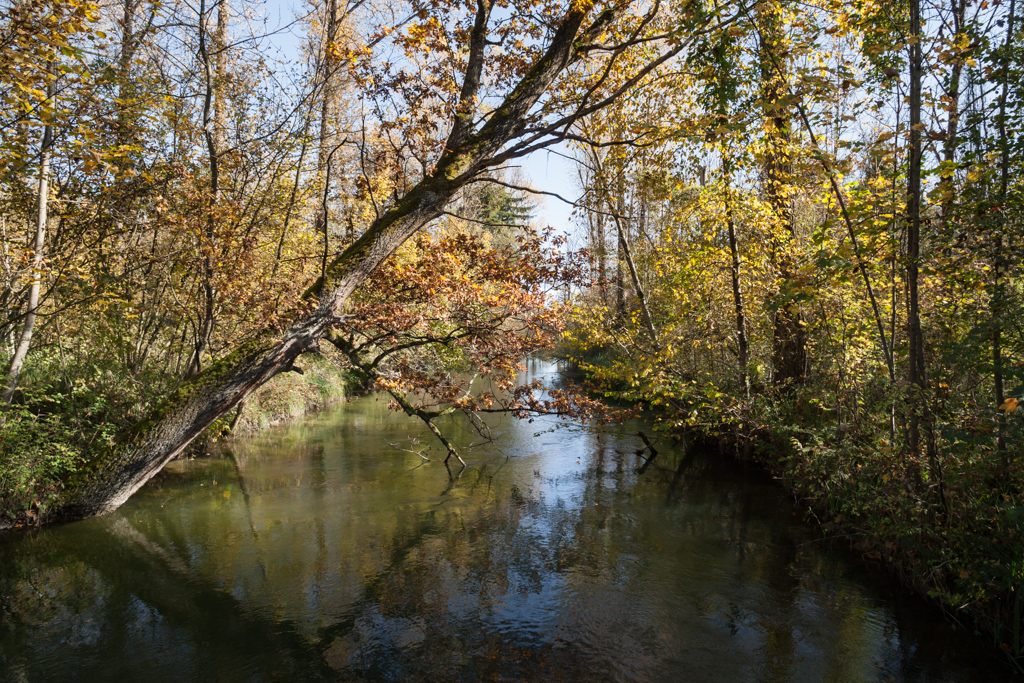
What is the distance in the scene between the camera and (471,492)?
923 centimetres

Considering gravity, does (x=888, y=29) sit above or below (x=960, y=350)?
above

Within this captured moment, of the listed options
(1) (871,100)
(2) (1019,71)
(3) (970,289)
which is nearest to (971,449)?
(3) (970,289)

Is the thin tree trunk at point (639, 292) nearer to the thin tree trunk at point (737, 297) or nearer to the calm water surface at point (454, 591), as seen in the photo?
the thin tree trunk at point (737, 297)

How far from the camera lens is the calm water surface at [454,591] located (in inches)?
182

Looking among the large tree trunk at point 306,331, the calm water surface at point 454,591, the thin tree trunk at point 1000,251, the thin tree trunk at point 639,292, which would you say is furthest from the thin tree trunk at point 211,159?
the thin tree trunk at point 1000,251

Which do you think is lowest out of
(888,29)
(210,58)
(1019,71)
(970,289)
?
(970,289)

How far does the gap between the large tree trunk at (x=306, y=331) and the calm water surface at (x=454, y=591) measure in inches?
28.0

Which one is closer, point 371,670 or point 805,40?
point 371,670

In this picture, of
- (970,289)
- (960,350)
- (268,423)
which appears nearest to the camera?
(960,350)

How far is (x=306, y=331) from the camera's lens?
23.4ft

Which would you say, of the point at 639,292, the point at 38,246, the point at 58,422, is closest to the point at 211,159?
the point at 38,246

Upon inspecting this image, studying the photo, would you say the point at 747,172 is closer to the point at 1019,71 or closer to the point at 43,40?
the point at 1019,71

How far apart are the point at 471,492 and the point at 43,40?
24.3ft

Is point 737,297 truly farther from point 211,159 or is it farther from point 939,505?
point 211,159
